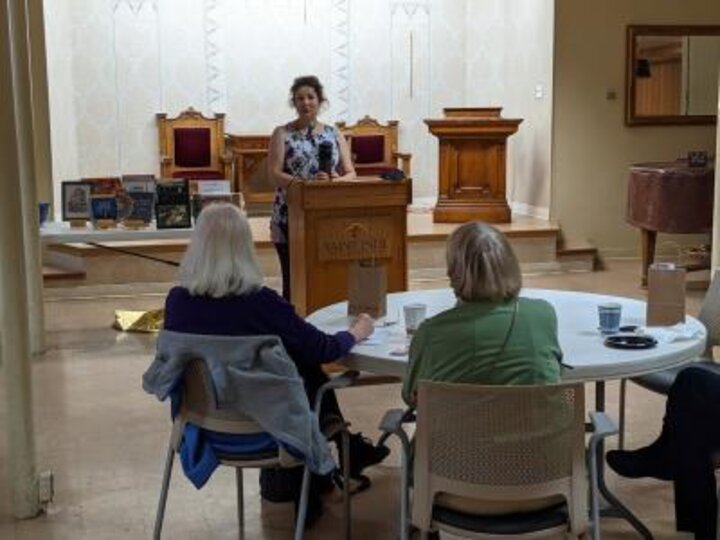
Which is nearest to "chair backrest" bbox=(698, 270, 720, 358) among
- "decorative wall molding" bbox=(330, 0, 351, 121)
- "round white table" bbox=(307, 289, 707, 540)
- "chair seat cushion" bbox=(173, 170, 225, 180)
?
"round white table" bbox=(307, 289, 707, 540)

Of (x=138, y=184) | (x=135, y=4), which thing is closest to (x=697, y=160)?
(x=138, y=184)

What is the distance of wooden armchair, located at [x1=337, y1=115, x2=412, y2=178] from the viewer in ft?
33.6

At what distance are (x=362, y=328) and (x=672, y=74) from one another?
267 inches

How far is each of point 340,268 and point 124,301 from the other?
126 inches

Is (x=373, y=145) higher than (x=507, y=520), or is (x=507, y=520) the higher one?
(x=373, y=145)

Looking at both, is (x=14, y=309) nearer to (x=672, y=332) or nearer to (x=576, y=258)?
(x=672, y=332)

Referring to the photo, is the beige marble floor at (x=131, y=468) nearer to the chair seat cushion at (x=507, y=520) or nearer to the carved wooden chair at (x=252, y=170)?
the chair seat cushion at (x=507, y=520)

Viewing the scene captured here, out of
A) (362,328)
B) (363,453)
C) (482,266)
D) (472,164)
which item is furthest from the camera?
(472,164)

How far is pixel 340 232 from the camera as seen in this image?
473 cm

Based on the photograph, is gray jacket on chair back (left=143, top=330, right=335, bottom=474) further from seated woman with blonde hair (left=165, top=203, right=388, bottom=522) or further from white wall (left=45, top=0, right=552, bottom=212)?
white wall (left=45, top=0, right=552, bottom=212)

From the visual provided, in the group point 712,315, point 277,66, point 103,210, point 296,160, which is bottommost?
point 712,315

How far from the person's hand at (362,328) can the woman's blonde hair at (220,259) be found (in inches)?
12.3

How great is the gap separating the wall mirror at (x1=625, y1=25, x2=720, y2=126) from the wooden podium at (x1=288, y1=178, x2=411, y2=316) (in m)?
4.69

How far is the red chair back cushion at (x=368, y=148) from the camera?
1029 cm
